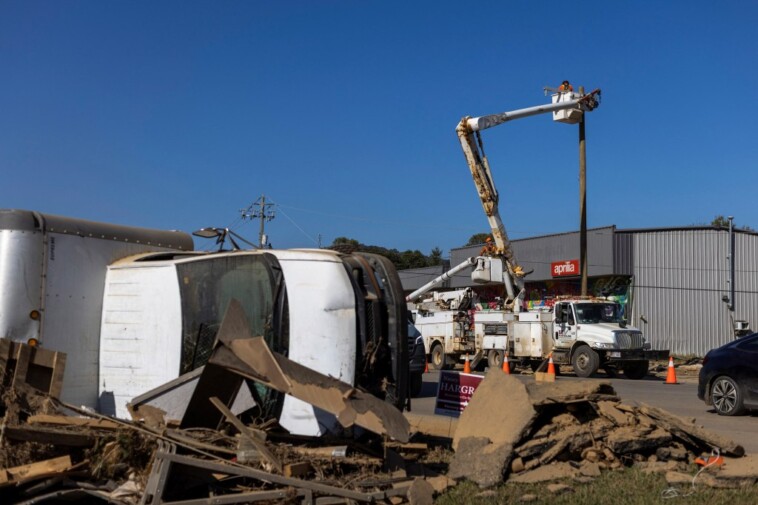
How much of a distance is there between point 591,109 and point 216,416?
2873 cm

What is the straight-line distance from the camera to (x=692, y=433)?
726 centimetres

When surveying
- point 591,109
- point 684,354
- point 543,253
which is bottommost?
point 684,354

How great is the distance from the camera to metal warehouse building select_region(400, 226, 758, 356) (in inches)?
1642

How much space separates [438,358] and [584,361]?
24.8ft

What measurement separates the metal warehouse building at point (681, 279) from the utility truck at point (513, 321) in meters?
12.5

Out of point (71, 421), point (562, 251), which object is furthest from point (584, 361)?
point (562, 251)

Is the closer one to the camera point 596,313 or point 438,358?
point 596,313

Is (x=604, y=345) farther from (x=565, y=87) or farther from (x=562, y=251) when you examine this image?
(x=562, y=251)

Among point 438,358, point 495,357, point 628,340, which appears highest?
point 628,340

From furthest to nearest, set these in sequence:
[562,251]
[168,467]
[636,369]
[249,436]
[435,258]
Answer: [435,258] < [562,251] < [636,369] < [249,436] < [168,467]

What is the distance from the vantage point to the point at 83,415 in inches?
229

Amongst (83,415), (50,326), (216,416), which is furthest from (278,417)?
(50,326)

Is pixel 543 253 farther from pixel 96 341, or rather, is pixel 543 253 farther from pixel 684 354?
pixel 96 341

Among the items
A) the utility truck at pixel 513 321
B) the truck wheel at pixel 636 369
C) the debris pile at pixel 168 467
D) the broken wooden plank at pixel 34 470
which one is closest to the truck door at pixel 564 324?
the utility truck at pixel 513 321
